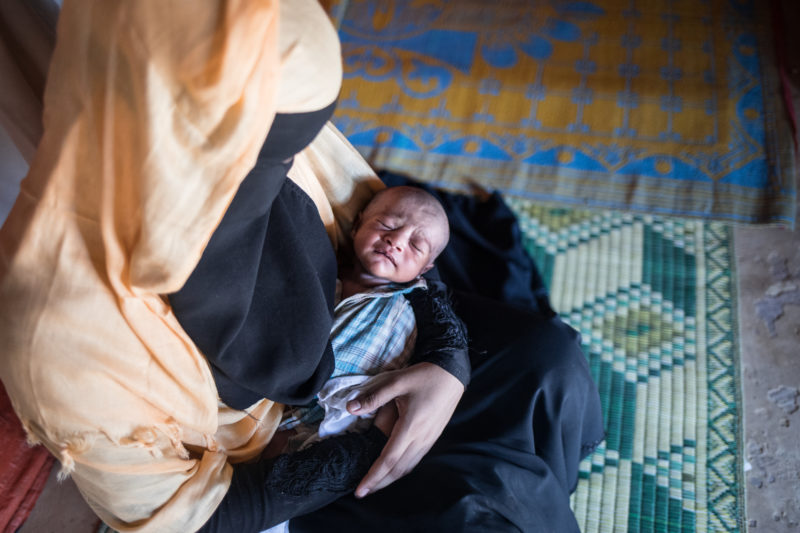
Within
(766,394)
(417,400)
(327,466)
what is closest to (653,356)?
(766,394)

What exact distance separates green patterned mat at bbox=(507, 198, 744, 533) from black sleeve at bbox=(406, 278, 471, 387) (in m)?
0.52

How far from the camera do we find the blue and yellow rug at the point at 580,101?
182cm

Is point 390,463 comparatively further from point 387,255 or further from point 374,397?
point 387,255

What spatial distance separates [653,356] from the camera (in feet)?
5.15

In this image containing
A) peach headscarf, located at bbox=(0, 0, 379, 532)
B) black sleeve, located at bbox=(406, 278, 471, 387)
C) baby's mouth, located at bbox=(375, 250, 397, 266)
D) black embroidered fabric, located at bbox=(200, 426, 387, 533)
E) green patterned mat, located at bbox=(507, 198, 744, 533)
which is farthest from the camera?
green patterned mat, located at bbox=(507, 198, 744, 533)

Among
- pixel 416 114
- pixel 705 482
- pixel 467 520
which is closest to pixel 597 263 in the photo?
pixel 705 482

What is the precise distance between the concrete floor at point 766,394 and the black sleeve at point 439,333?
2.50 ft

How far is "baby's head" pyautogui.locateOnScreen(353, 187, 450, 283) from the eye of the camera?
4.02 feet

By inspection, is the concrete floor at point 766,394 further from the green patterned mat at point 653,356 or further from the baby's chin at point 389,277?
the baby's chin at point 389,277

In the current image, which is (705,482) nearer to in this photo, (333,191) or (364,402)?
(364,402)

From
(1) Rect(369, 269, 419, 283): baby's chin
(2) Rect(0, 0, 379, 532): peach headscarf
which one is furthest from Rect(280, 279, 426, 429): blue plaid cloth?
(2) Rect(0, 0, 379, 532): peach headscarf

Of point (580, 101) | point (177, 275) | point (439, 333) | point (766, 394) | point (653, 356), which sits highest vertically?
point (177, 275)

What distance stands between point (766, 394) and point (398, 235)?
1025mm

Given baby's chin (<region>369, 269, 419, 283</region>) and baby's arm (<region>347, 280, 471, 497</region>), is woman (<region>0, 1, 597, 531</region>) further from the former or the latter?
baby's chin (<region>369, 269, 419, 283</region>)
